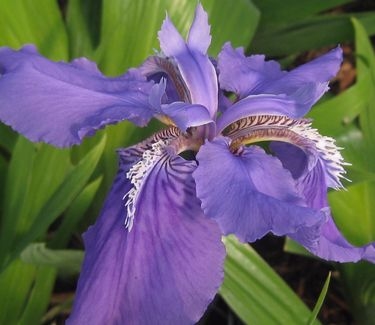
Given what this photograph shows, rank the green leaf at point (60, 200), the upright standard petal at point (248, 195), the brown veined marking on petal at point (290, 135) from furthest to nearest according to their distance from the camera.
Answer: the green leaf at point (60, 200) < the brown veined marking on petal at point (290, 135) < the upright standard petal at point (248, 195)

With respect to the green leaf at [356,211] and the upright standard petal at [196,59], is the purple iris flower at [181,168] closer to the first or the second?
the upright standard petal at [196,59]

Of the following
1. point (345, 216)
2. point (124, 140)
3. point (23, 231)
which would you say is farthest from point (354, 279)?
point (23, 231)

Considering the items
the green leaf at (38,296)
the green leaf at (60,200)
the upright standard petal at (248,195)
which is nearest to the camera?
the upright standard petal at (248,195)

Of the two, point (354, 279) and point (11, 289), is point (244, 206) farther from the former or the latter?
point (354, 279)

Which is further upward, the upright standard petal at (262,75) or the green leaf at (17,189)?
the upright standard petal at (262,75)

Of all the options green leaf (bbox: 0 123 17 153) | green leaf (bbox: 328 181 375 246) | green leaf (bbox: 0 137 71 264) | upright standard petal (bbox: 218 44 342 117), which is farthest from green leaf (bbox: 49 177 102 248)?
green leaf (bbox: 328 181 375 246)

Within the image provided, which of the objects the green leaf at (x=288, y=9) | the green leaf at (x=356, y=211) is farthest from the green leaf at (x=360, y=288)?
the green leaf at (x=288, y=9)

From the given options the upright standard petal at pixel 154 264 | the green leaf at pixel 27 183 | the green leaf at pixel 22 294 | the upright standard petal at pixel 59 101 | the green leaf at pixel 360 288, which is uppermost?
the upright standard petal at pixel 59 101

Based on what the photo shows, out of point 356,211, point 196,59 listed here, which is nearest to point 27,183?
point 196,59
